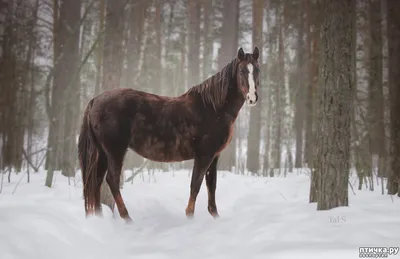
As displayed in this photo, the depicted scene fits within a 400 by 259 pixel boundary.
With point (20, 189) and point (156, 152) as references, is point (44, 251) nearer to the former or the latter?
point (156, 152)

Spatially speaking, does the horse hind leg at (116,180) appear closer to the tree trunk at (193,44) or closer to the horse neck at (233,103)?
the horse neck at (233,103)

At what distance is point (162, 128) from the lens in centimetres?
483

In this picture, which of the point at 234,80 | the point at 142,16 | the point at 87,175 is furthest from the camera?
the point at 142,16

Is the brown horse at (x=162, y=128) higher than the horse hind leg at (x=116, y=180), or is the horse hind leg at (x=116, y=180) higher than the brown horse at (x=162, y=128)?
the brown horse at (x=162, y=128)

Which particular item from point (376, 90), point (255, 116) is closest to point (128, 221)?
point (376, 90)

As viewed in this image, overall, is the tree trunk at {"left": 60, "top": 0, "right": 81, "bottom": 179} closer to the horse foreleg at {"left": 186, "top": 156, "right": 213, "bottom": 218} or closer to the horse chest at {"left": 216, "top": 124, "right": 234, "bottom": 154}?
the horse foreleg at {"left": 186, "top": 156, "right": 213, "bottom": 218}

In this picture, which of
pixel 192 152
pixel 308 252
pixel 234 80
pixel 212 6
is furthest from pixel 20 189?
pixel 212 6

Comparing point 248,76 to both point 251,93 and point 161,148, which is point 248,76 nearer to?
point 251,93

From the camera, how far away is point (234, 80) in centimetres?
481

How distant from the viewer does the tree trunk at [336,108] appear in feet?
13.2

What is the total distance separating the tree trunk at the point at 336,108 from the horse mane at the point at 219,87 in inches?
51.7

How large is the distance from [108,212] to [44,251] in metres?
2.18

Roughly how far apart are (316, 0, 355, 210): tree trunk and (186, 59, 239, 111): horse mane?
131 cm

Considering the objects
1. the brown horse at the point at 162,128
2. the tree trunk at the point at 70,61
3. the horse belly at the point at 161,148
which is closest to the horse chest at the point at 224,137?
the brown horse at the point at 162,128
